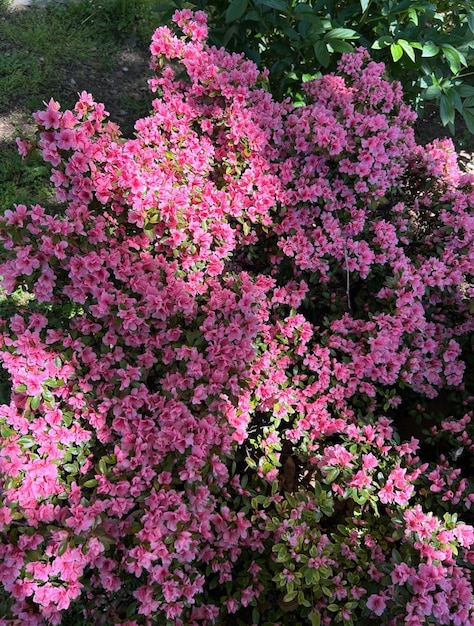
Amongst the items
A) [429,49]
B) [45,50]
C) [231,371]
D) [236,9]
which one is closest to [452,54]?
[429,49]

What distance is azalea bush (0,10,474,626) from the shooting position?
5.10 feet

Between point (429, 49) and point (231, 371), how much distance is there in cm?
205

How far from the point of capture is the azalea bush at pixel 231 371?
5.10ft

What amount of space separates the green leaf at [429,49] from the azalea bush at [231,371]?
1.64 feet

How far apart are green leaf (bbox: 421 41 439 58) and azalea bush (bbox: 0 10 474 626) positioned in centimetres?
50

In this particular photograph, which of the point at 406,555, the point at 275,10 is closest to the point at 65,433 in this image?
the point at 406,555

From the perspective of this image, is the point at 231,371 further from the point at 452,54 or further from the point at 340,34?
the point at 452,54

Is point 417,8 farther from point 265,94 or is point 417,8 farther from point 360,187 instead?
point 360,187

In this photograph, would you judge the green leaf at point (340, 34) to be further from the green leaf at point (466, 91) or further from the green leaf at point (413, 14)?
the green leaf at point (466, 91)

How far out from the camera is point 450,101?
9.48ft

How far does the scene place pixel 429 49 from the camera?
2652 millimetres

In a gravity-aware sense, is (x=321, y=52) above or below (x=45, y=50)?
above

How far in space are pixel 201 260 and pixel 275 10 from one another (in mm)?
1582

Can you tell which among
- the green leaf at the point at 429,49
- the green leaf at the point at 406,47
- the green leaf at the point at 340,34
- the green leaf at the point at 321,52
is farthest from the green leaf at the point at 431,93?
the green leaf at the point at 321,52
